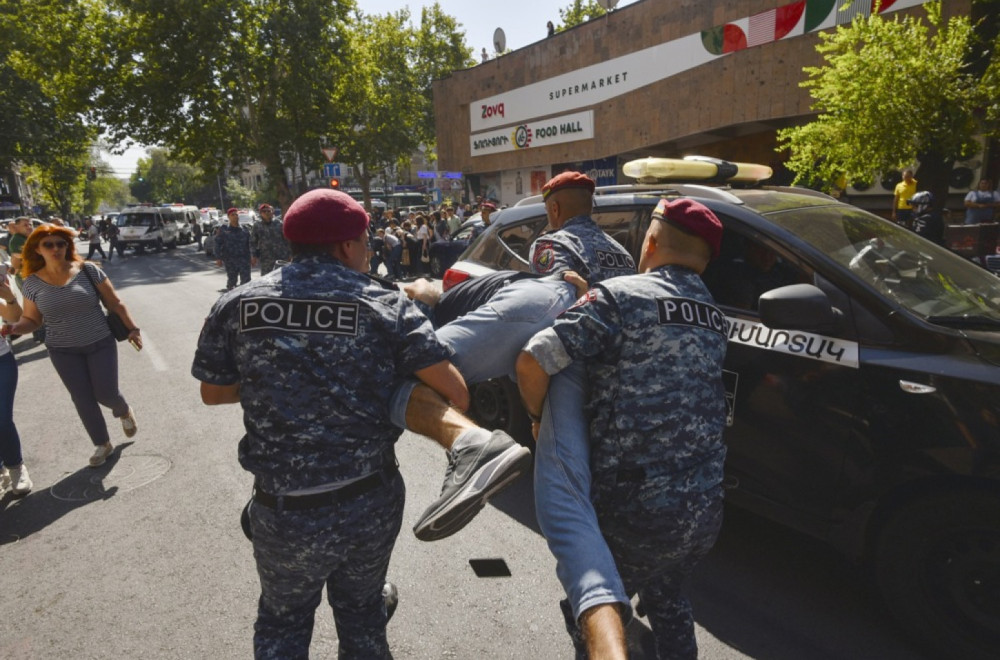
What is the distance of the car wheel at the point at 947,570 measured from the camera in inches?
86.3

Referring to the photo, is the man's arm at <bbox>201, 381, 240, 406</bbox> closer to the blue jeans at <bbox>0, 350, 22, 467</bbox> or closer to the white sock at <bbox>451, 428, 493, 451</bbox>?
the white sock at <bbox>451, 428, 493, 451</bbox>

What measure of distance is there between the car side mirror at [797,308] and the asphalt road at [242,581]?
1372mm

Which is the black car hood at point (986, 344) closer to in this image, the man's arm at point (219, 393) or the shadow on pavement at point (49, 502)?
the man's arm at point (219, 393)

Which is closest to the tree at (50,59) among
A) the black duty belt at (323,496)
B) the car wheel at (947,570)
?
the black duty belt at (323,496)

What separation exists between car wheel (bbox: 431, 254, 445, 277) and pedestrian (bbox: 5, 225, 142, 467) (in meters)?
9.87

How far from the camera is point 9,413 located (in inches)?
157

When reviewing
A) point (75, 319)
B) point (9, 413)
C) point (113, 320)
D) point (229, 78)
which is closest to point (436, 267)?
point (113, 320)

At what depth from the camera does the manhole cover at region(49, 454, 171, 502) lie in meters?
4.07

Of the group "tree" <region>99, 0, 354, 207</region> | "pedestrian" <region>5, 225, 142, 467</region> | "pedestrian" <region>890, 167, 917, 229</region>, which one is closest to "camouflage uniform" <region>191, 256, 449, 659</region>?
"pedestrian" <region>5, 225, 142, 467</region>

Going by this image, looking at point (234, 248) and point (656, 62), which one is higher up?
point (656, 62)

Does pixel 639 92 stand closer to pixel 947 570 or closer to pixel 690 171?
pixel 690 171

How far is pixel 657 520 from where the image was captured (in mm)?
1869

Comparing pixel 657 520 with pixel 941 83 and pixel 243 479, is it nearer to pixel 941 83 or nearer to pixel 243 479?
pixel 243 479

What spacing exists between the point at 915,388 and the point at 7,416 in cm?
522
